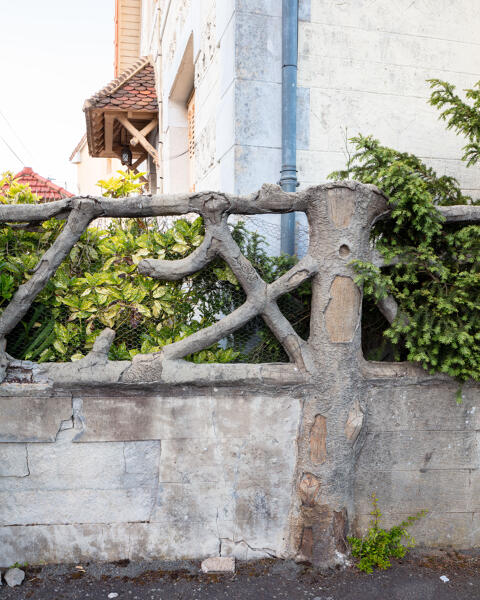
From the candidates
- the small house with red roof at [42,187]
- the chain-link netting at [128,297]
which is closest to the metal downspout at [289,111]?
the chain-link netting at [128,297]

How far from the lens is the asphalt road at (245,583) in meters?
3.03

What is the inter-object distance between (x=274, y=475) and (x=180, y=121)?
5918 mm

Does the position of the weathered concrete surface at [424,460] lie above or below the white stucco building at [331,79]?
below

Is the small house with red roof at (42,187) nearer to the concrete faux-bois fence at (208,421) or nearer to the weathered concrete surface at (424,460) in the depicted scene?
the concrete faux-bois fence at (208,421)

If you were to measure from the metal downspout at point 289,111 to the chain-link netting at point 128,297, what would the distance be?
0.69 metres

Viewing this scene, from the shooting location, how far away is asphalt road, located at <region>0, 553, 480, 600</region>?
3.03 meters

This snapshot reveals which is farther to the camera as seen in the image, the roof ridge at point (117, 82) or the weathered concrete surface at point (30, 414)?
the roof ridge at point (117, 82)

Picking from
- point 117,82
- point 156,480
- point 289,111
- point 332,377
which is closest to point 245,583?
point 156,480

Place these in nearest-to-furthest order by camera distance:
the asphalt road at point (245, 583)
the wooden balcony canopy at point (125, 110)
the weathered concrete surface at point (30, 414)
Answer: the asphalt road at point (245, 583) → the weathered concrete surface at point (30, 414) → the wooden balcony canopy at point (125, 110)

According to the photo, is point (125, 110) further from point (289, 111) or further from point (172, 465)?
point (172, 465)

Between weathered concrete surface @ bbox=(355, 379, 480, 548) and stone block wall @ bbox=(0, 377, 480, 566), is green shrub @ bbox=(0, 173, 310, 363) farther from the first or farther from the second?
weathered concrete surface @ bbox=(355, 379, 480, 548)

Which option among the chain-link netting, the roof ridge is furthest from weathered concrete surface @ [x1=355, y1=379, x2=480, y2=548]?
the roof ridge

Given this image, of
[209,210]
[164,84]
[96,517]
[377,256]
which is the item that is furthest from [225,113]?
[164,84]

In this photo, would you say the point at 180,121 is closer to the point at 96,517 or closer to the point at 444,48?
the point at 444,48
